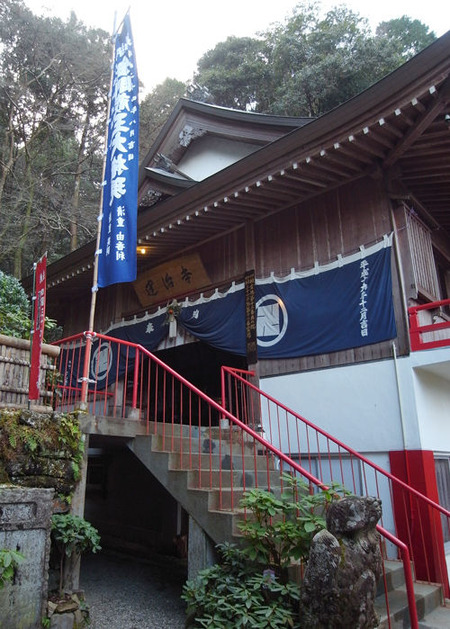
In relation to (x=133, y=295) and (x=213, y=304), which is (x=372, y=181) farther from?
(x=133, y=295)

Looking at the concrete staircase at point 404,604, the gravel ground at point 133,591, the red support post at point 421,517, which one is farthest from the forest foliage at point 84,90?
the concrete staircase at point 404,604

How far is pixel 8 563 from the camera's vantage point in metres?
2.85

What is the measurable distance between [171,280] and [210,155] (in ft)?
13.3

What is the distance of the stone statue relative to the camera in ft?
10.0

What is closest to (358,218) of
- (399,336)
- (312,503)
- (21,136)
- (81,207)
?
(399,336)

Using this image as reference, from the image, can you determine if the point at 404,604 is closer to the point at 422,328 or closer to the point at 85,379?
the point at 422,328

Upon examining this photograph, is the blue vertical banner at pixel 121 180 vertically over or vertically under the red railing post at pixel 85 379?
over

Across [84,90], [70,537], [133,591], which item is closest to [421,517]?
[133,591]

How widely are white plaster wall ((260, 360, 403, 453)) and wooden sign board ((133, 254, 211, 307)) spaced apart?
3253 millimetres

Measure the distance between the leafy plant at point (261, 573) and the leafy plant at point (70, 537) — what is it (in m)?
1.11

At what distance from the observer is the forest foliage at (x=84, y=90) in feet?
52.7

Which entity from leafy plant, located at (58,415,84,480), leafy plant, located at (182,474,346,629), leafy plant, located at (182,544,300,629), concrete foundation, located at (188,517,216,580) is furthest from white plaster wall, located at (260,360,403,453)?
leafy plant, located at (58,415,84,480)

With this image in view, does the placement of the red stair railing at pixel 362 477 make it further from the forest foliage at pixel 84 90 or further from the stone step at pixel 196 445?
the forest foliage at pixel 84 90

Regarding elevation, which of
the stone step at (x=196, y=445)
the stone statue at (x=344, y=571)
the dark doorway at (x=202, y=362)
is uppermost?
the dark doorway at (x=202, y=362)
